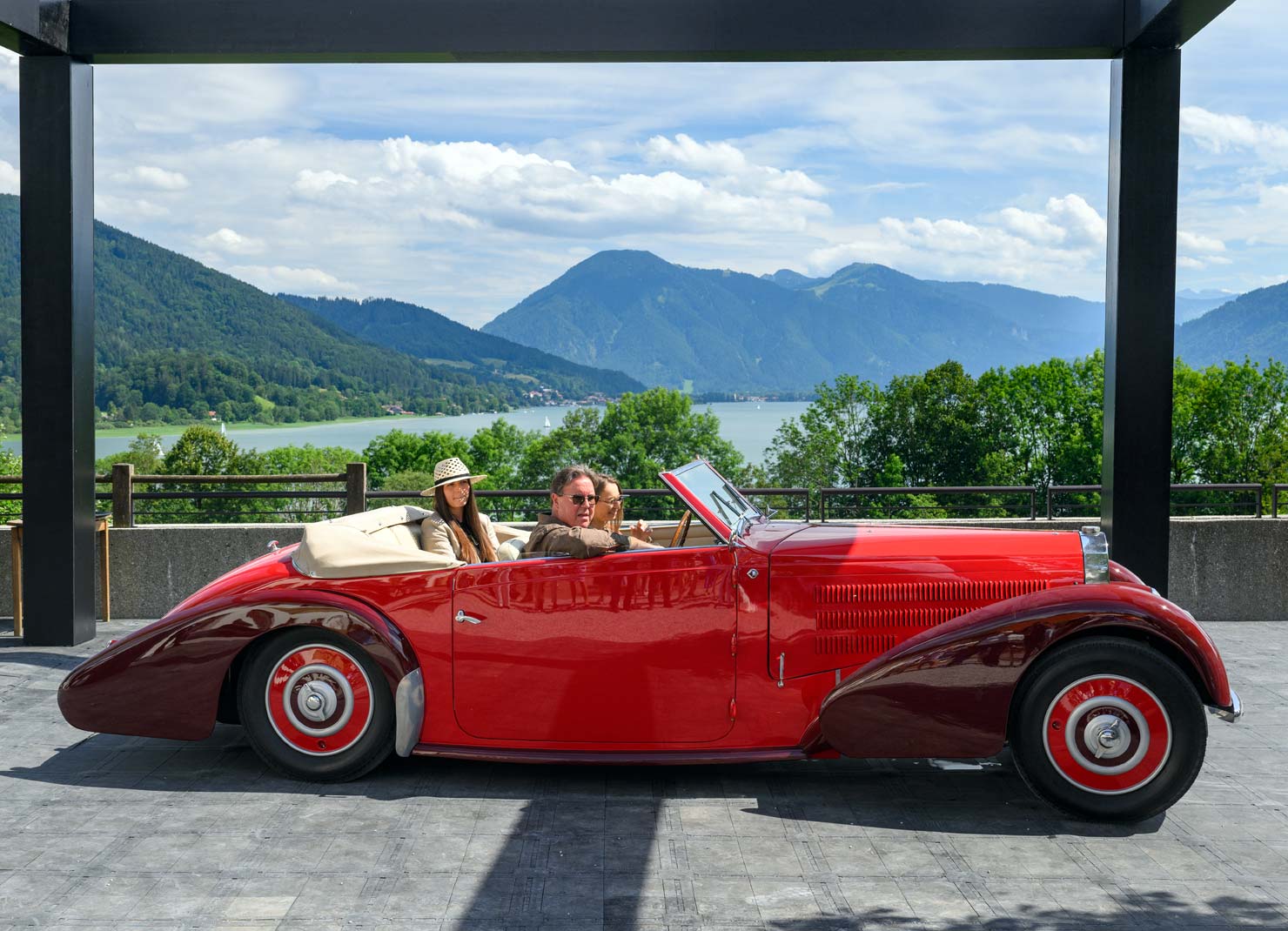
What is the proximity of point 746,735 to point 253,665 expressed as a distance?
2.23 metres

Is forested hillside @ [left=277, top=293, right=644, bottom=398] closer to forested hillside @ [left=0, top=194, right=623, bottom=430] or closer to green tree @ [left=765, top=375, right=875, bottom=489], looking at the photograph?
forested hillside @ [left=0, top=194, right=623, bottom=430]

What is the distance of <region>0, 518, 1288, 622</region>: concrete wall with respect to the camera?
938 cm

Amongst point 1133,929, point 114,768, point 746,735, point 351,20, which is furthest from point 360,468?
point 1133,929

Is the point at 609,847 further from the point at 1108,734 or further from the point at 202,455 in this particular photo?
the point at 202,455

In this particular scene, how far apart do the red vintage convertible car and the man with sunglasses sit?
8 cm

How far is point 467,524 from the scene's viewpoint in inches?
227

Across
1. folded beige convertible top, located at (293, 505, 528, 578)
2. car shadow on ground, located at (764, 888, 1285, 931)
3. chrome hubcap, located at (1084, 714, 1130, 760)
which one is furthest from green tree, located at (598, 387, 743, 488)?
car shadow on ground, located at (764, 888, 1285, 931)

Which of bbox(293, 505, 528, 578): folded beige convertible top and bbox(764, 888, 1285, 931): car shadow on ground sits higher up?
bbox(293, 505, 528, 578): folded beige convertible top

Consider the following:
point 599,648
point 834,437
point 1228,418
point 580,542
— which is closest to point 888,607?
point 599,648

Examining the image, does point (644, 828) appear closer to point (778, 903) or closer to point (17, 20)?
point (778, 903)

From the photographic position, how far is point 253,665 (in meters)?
5.23

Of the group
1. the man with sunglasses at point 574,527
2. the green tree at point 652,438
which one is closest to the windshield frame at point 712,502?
the man with sunglasses at point 574,527

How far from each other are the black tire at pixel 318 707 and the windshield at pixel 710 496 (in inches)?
62.4

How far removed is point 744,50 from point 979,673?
4.56 m
